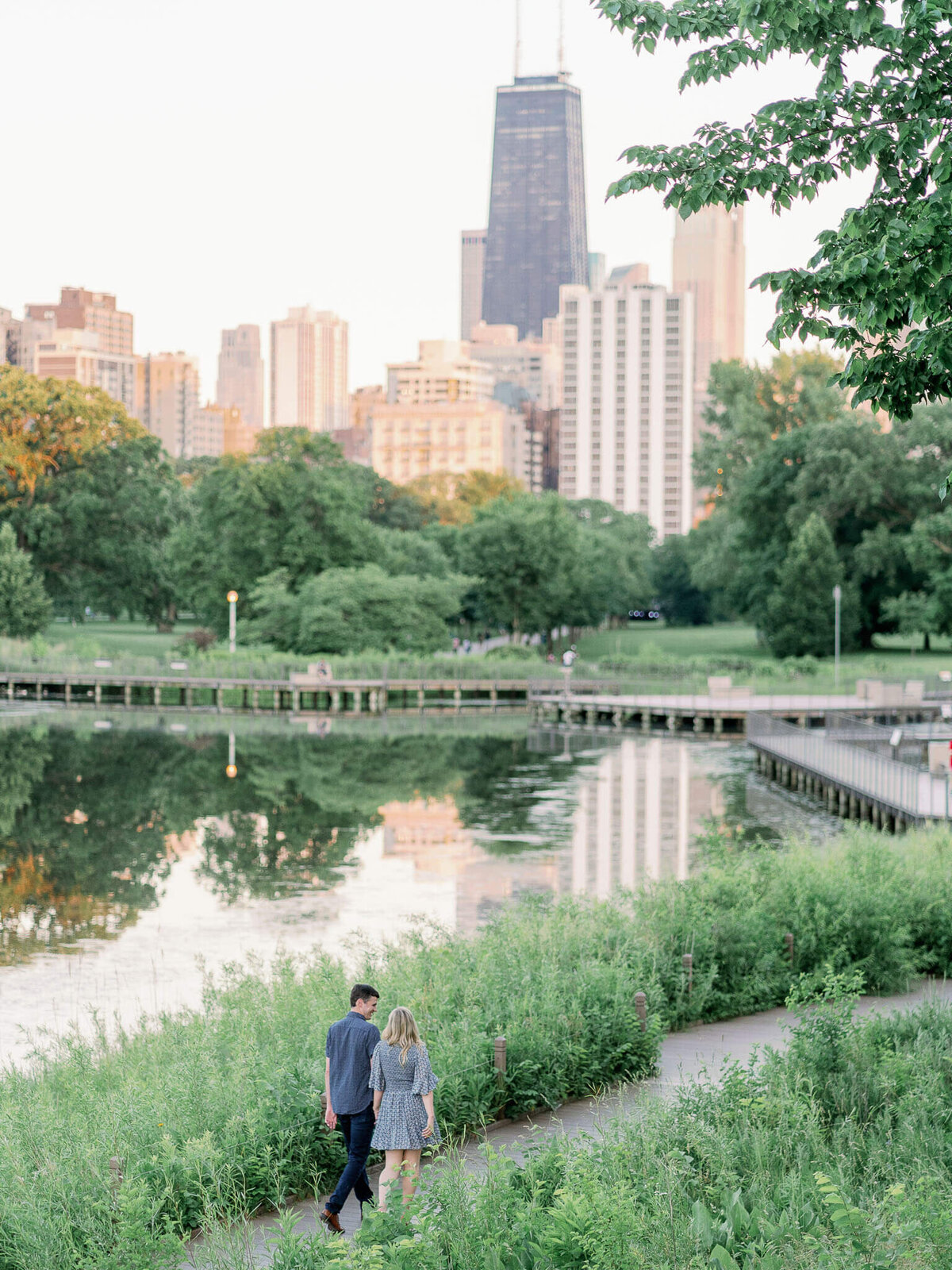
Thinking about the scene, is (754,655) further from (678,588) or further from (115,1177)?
(115,1177)

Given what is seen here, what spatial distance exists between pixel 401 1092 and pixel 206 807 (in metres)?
27.6

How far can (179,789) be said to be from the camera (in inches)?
1522

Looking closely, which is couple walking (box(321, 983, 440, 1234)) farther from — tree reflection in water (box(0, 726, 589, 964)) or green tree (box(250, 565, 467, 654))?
green tree (box(250, 565, 467, 654))

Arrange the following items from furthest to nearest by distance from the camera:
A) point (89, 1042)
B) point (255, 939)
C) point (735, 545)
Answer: point (735, 545) → point (255, 939) → point (89, 1042)

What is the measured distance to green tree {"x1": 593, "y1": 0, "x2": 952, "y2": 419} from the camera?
9.62 m

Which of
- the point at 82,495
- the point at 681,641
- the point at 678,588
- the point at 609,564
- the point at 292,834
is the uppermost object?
the point at 82,495

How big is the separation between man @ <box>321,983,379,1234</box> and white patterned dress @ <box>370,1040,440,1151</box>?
192 millimetres

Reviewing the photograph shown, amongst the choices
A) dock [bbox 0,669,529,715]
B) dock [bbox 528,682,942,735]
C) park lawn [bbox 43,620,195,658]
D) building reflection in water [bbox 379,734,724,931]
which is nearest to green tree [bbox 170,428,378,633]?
park lawn [bbox 43,620,195,658]

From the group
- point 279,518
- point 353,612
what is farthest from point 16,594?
point 353,612

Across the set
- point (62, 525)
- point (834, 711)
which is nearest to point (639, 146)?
point (834, 711)

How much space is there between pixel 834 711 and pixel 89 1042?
40307 mm

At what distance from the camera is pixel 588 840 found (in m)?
30.9

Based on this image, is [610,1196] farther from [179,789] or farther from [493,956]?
[179,789]

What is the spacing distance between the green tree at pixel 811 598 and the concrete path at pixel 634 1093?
63954mm
